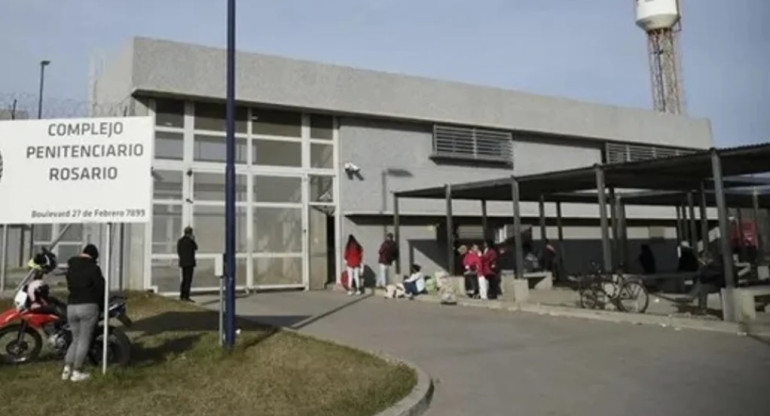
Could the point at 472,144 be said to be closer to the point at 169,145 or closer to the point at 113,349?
the point at 169,145

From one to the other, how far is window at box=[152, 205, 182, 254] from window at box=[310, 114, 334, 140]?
5004mm

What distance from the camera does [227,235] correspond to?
9.56 meters

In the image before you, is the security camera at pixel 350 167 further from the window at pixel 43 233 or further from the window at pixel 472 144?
the window at pixel 43 233

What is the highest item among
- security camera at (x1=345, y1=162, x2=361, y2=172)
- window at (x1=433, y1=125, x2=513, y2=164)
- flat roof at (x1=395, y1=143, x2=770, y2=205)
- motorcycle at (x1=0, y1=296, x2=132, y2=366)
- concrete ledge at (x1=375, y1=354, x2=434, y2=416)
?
window at (x1=433, y1=125, x2=513, y2=164)

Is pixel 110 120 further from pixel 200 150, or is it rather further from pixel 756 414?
pixel 200 150

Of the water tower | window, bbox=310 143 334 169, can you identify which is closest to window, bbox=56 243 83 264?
window, bbox=310 143 334 169

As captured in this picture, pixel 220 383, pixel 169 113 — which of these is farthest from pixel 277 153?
pixel 220 383

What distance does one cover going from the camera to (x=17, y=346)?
866 centimetres

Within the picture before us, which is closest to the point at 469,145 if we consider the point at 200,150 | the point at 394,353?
the point at 200,150

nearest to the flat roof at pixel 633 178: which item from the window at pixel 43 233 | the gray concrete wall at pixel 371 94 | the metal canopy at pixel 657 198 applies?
the metal canopy at pixel 657 198

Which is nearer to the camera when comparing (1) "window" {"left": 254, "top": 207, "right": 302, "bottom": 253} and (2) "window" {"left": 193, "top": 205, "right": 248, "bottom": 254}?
(2) "window" {"left": 193, "top": 205, "right": 248, "bottom": 254}

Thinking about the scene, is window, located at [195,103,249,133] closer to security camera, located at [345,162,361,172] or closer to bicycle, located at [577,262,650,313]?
security camera, located at [345,162,361,172]

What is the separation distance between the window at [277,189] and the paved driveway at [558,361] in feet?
21.0

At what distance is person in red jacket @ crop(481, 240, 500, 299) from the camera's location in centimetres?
1700
